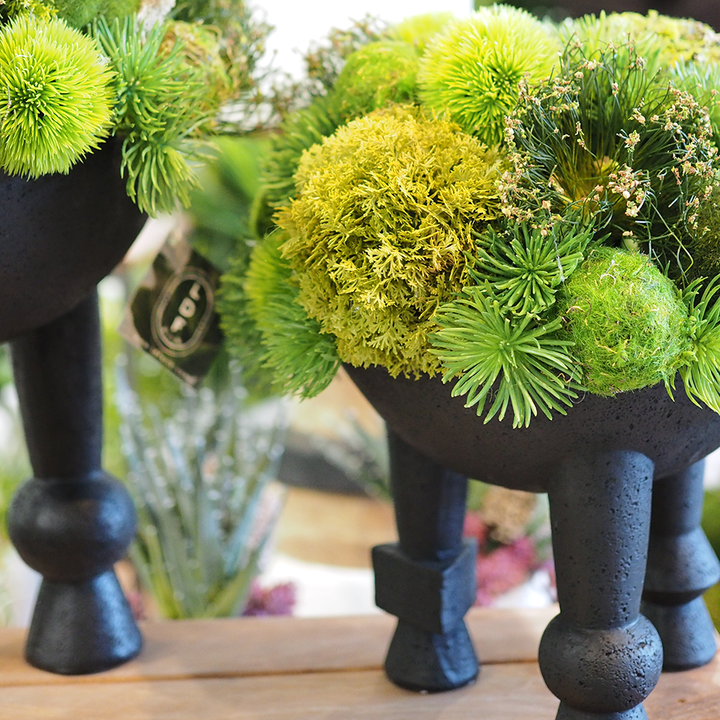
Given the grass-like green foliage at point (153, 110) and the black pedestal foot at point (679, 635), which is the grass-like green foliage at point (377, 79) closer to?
the grass-like green foliage at point (153, 110)

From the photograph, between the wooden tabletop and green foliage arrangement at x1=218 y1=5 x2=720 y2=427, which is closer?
green foliage arrangement at x1=218 y1=5 x2=720 y2=427

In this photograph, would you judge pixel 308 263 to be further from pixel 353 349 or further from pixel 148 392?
pixel 148 392

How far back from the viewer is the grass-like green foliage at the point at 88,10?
381 millimetres

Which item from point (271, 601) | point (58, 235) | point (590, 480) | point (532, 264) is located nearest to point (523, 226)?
point (532, 264)

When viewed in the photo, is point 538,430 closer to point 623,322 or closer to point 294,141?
point 623,322

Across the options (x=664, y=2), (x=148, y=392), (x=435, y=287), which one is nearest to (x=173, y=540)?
(x=148, y=392)

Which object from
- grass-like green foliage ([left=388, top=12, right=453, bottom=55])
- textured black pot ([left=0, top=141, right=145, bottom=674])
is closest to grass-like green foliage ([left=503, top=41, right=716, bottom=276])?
grass-like green foliage ([left=388, top=12, right=453, bottom=55])

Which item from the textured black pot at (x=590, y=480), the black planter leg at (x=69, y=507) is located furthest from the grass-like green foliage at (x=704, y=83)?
the black planter leg at (x=69, y=507)

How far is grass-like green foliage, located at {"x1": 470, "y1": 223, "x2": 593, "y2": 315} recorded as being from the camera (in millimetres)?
319

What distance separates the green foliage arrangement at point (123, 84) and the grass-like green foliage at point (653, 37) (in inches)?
7.4

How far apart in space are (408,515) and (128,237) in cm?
23

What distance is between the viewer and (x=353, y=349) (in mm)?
361

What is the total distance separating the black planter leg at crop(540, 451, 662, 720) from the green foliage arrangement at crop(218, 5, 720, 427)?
0.05m

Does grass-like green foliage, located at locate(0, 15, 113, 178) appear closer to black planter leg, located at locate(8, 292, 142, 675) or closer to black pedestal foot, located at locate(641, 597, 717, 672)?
black planter leg, located at locate(8, 292, 142, 675)
